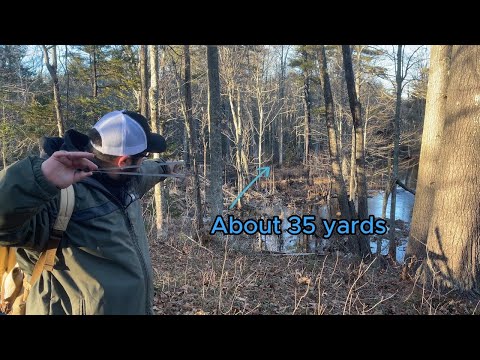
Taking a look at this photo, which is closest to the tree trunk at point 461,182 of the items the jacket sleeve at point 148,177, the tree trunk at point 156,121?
the jacket sleeve at point 148,177

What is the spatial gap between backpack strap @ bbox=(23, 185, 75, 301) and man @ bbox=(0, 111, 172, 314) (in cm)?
3

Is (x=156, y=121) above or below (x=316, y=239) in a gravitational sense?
above

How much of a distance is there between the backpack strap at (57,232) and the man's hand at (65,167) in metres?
0.18

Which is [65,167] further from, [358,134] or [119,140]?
[358,134]

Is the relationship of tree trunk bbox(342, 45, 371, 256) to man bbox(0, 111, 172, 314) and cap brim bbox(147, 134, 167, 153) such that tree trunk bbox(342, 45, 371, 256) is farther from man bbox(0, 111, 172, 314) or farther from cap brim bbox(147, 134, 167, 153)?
man bbox(0, 111, 172, 314)

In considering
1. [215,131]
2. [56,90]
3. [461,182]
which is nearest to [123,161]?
[461,182]

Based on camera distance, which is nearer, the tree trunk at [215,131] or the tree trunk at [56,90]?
the tree trunk at [215,131]

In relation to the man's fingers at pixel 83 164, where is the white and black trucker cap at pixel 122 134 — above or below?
above

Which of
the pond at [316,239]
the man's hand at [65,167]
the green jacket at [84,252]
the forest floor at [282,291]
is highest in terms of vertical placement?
the man's hand at [65,167]

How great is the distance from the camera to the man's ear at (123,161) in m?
1.92

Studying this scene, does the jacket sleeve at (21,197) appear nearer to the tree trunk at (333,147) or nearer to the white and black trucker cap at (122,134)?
the white and black trucker cap at (122,134)

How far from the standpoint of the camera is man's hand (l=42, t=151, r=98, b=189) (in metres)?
1.43

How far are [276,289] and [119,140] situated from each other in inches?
186

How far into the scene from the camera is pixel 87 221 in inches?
67.9
